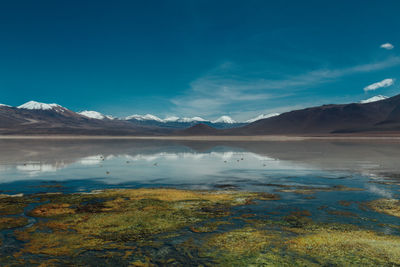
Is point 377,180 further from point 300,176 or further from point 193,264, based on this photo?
point 193,264

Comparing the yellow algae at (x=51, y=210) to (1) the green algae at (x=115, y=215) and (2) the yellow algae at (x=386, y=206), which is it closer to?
(1) the green algae at (x=115, y=215)

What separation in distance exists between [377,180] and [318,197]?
6.87 meters

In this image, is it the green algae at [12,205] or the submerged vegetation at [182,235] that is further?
the green algae at [12,205]

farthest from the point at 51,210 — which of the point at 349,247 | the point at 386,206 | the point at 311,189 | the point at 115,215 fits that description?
the point at 386,206

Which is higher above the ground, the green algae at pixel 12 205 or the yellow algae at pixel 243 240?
the green algae at pixel 12 205

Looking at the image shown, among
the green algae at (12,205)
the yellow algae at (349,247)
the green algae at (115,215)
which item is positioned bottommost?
the yellow algae at (349,247)

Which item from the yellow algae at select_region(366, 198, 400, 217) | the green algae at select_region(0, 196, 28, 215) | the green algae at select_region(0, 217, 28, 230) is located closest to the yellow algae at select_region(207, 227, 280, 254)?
the yellow algae at select_region(366, 198, 400, 217)

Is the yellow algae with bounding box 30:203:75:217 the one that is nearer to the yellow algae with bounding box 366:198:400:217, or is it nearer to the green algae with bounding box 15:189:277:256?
the green algae with bounding box 15:189:277:256

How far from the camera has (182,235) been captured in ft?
29.8

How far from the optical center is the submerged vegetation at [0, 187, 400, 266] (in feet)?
24.5

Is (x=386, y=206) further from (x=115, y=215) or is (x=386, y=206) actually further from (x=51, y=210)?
(x=51, y=210)

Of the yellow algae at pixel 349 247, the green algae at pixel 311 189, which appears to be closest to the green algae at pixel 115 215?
the green algae at pixel 311 189

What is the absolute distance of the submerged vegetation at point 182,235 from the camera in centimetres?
747

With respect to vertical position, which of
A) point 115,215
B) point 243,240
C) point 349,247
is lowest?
Result: point 349,247
